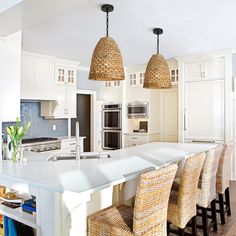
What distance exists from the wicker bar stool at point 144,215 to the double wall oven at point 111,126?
4.65 metres

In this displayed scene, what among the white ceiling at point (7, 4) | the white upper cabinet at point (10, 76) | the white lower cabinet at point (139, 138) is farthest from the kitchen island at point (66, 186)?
the white lower cabinet at point (139, 138)

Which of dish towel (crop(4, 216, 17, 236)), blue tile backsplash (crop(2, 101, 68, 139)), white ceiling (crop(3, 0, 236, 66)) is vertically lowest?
dish towel (crop(4, 216, 17, 236))

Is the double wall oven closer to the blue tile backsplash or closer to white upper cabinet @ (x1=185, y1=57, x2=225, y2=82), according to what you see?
the blue tile backsplash

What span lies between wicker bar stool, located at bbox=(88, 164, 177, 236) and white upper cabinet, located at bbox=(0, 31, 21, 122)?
70.9 inches

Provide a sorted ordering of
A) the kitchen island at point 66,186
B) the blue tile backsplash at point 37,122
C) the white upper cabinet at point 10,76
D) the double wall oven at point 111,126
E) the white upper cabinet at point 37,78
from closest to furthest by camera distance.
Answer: the kitchen island at point 66,186, the white upper cabinet at point 10,76, the white upper cabinet at point 37,78, the blue tile backsplash at point 37,122, the double wall oven at point 111,126

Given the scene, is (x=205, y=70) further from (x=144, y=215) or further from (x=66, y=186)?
(x=66, y=186)

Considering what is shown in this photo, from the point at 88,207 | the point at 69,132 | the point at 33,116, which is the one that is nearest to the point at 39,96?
the point at 33,116

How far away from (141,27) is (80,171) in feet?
7.95

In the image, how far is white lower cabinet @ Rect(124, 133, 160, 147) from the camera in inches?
242

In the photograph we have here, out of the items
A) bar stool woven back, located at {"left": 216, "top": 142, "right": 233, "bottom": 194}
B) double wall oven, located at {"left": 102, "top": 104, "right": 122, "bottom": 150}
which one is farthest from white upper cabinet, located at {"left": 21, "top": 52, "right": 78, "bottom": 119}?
bar stool woven back, located at {"left": 216, "top": 142, "right": 233, "bottom": 194}

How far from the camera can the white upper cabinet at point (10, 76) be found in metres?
2.97

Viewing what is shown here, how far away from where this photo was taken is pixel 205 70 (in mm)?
5223

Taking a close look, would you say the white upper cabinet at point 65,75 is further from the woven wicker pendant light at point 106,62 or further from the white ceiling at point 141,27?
the woven wicker pendant light at point 106,62

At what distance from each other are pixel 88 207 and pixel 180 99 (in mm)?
4070
